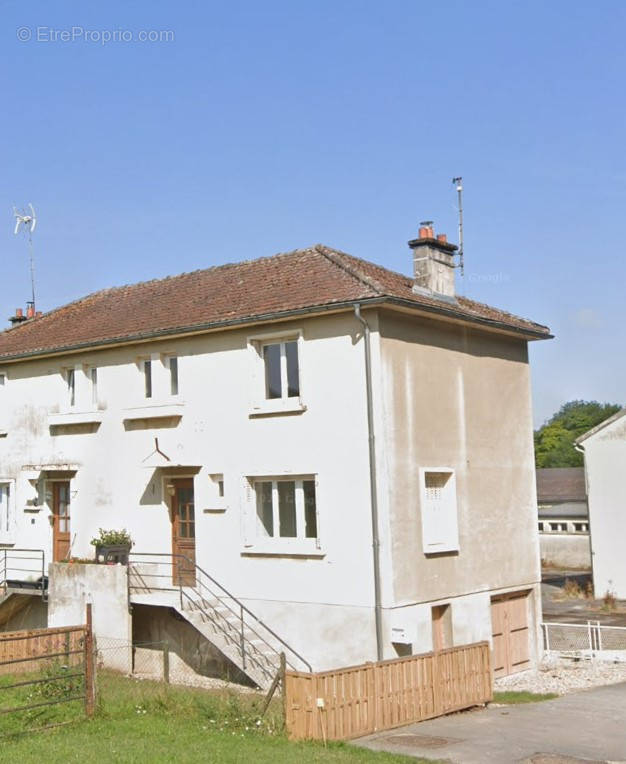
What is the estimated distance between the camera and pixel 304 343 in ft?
64.2

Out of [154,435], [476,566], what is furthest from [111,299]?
[476,566]

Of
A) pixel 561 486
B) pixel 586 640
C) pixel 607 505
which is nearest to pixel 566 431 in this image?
pixel 561 486

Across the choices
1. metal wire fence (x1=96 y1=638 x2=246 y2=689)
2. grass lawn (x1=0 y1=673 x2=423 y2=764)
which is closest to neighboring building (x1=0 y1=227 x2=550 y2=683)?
metal wire fence (x1=96 y1=638 x2=246 y2=689)

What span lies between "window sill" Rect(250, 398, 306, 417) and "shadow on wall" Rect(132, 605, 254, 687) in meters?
4.97

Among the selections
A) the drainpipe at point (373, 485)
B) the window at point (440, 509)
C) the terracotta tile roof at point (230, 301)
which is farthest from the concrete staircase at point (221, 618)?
the terracotta tile roof at point (230, 301)

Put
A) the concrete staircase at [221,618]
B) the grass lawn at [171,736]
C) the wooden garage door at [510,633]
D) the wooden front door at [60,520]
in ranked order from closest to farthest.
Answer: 1. the grass lawn at [171,736]
2. the concrete staircase at [221,618]
3. the wooden garage door at [510,633]
4. the wooden front door at [60,520]

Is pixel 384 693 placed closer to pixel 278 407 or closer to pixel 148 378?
pixel 278 407

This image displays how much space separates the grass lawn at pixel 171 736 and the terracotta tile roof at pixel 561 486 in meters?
36.9

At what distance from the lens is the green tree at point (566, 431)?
103m

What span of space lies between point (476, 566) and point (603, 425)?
1754cm

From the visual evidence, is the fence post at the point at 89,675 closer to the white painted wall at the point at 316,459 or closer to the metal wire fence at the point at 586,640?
the white painted wall at the point at 316,459

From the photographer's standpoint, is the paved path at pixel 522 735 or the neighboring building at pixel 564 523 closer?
the paved path at pixel 522 735

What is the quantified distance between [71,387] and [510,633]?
11997mm

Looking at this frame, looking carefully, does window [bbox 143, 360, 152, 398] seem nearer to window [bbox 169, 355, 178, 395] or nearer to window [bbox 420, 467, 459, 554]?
window [bbox 169, 355, 178, 395]
